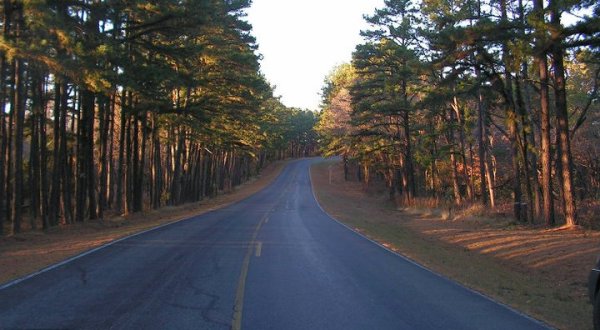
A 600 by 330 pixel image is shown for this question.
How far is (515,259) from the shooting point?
14.1 m

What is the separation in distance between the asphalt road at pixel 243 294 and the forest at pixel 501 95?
8699mm

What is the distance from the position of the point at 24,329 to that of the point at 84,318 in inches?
28.6

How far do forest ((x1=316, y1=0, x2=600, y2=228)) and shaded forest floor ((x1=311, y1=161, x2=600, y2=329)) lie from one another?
2163 millimetres

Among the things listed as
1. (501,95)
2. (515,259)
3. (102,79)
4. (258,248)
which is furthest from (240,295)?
(501,95)

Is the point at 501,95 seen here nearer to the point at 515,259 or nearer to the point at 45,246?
the point at 515,259

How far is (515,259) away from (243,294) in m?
8.84

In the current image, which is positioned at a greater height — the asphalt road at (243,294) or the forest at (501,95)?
the forest at (501,95)

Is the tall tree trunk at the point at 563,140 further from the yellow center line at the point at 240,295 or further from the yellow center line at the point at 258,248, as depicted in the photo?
the yellow center line at the point at 240,295

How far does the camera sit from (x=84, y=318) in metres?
6.75

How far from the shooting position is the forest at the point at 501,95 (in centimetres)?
1762

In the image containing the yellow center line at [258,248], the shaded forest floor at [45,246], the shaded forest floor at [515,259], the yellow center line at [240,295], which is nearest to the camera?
the yellow center line at [240,295]

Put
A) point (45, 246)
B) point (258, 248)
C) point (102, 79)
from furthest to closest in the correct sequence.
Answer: point (102, 79), point (45, 246), point (258, 248)

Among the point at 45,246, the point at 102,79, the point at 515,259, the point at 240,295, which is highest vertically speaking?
the point at 102,79

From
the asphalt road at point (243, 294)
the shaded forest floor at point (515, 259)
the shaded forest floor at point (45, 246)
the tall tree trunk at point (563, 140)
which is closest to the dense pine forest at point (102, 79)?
the shaded forest floor at point (45, 246)
